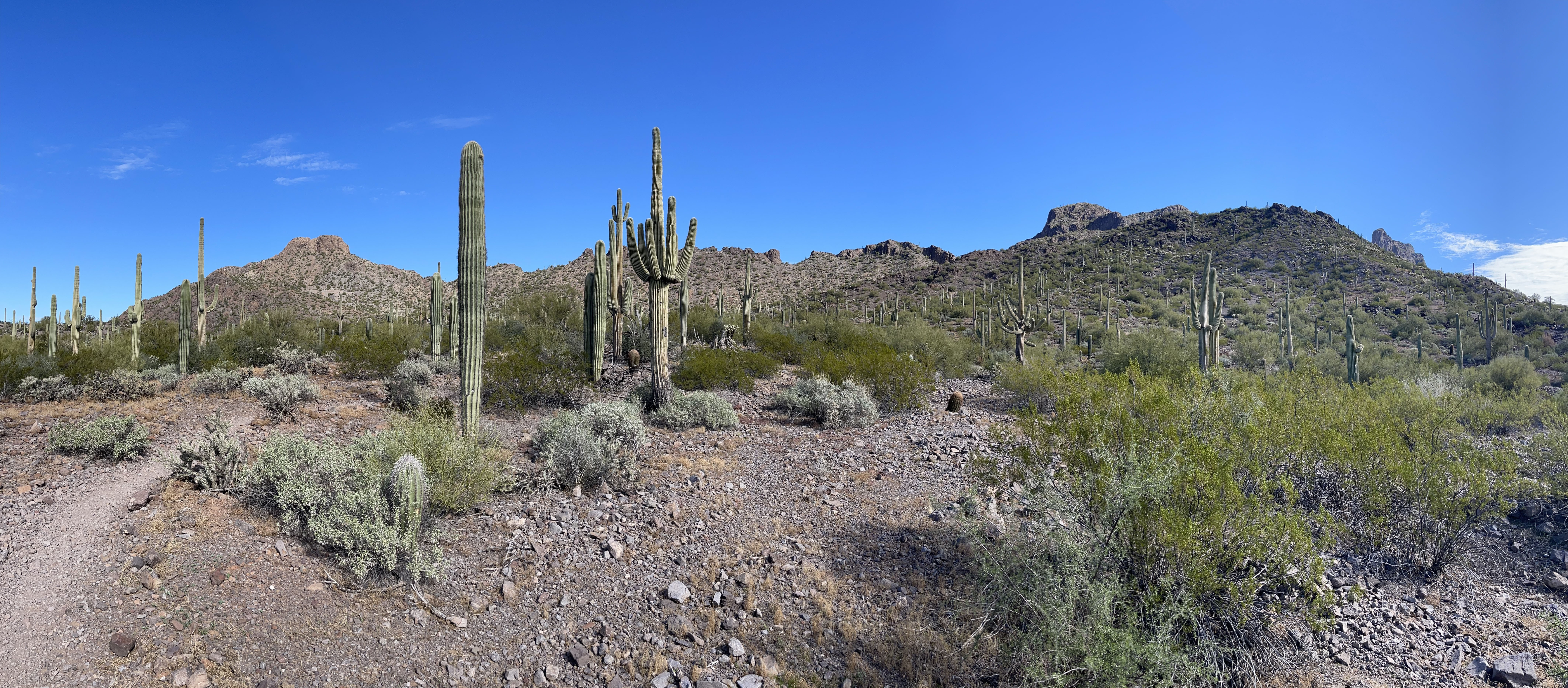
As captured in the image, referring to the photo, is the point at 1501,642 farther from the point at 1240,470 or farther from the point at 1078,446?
the point at 1078,446

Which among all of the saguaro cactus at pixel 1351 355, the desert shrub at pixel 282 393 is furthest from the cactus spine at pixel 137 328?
the saguaro cactus at pixel 1351 355

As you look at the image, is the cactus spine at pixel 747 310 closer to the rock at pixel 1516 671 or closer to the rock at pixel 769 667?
the rock at pixel 769 667

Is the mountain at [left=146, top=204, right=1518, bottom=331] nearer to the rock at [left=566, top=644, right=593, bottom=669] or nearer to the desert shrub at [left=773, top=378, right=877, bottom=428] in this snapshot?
the desert shrub at [left=773, top=378, right=877, bottom=428]

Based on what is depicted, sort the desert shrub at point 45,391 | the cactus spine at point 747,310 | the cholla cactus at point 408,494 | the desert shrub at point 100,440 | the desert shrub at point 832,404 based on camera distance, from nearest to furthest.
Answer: the cholla cactus at point 408,494 → the desert shrub at point 100,440 → the desert shrub at point 45,391 → the desert shrub at point 832,404 → the cactus spine at point 747,310

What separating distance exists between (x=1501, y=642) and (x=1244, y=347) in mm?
21236

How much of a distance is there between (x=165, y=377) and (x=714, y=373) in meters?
11.3

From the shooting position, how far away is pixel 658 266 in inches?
429

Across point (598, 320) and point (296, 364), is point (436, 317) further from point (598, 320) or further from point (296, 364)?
point (598, 320)

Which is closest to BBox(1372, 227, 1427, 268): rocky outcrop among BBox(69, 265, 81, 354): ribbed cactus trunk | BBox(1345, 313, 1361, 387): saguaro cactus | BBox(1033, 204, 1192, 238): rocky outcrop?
BBox(1033, 204, 1192, 238): rocky outcrop

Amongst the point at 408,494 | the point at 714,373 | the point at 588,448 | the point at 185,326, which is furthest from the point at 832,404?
the point at 185,326

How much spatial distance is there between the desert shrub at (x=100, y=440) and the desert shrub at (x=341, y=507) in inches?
105

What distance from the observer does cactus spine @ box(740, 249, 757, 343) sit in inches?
870

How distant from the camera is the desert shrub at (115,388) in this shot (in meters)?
10.7

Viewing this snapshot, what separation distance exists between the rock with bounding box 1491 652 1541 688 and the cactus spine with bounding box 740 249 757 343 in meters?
18.5
